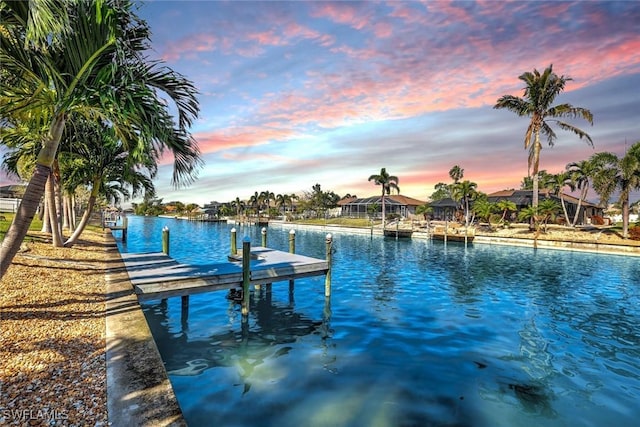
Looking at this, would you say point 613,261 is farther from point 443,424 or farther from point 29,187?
point 29,187

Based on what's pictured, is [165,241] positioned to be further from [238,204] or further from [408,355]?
[238,204]

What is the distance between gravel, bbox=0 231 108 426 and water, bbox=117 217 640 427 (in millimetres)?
2050

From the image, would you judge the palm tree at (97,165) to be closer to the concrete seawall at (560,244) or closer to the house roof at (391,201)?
the concrete seawall at (560,244)

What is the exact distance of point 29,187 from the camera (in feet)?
20.4

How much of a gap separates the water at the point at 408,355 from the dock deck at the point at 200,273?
1435mm

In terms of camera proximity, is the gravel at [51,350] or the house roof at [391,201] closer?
the gravel at [51,350]

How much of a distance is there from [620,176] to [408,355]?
1491 inches

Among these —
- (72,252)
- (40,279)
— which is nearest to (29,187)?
(40,279)

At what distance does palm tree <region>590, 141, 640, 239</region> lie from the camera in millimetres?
32469

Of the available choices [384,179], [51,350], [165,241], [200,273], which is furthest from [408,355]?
[384,179]

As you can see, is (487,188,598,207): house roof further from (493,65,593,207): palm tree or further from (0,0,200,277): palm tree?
Result: (0,0,200,277): palm tree

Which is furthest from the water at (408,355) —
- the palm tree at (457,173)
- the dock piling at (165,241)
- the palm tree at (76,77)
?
the palm tree at (457,173)

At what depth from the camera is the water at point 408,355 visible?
673 cm

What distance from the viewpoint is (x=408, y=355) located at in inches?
368
